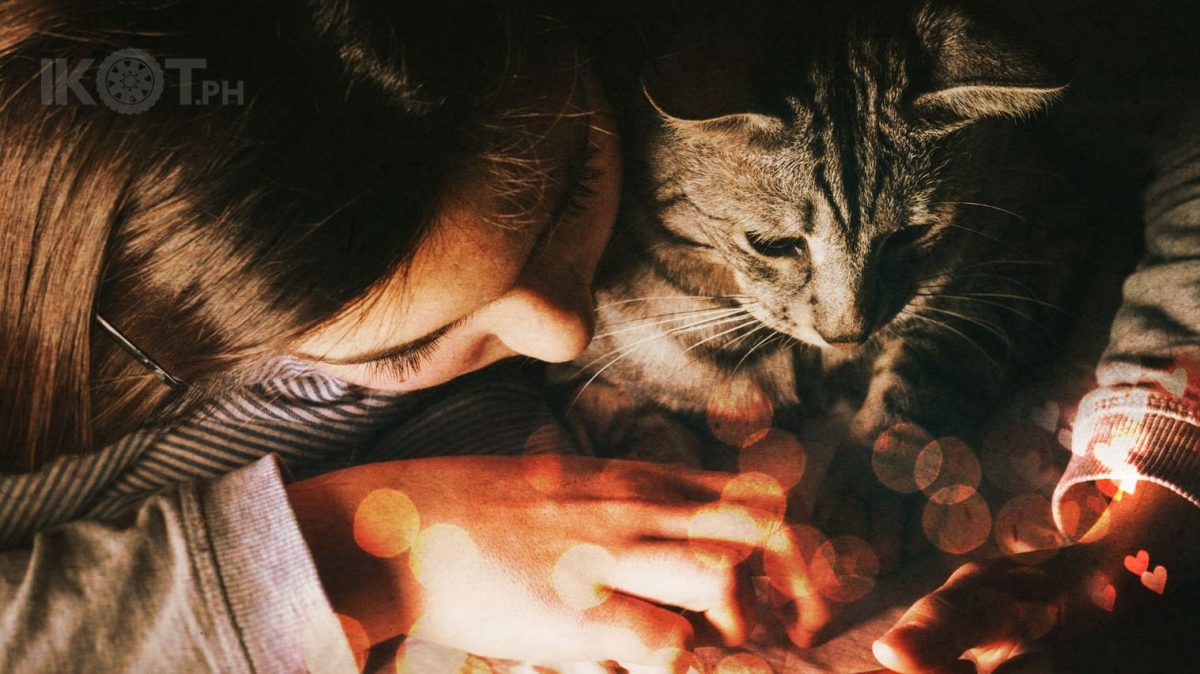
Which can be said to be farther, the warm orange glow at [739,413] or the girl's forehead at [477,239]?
the warm orange glow at [739,413]

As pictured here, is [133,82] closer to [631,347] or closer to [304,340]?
[304,340]

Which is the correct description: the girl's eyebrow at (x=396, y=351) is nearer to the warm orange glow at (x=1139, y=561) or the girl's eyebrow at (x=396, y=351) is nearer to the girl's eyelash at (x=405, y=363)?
the girl's eyelash at (x=405, y=363)

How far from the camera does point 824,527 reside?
1.75 ft

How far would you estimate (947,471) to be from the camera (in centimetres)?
57

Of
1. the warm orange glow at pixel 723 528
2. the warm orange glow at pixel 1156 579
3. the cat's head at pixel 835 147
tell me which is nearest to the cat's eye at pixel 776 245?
the cat's head at pixel 835 147

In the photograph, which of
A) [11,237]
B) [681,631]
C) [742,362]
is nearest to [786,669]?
[681,631]

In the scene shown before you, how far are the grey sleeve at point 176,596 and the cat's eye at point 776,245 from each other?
0.38m

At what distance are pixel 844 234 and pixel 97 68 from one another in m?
0.46

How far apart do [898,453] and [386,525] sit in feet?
1.33

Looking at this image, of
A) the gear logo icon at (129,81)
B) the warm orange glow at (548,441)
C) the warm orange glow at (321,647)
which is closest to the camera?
the gear logo icon at (129,81)

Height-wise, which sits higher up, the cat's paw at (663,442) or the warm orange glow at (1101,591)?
the cat's paw at (663,442)

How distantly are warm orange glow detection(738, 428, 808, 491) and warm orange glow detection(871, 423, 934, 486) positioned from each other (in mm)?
64

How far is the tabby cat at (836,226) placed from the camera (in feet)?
1.56

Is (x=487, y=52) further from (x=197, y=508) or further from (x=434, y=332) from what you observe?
(x=197, y=508)
